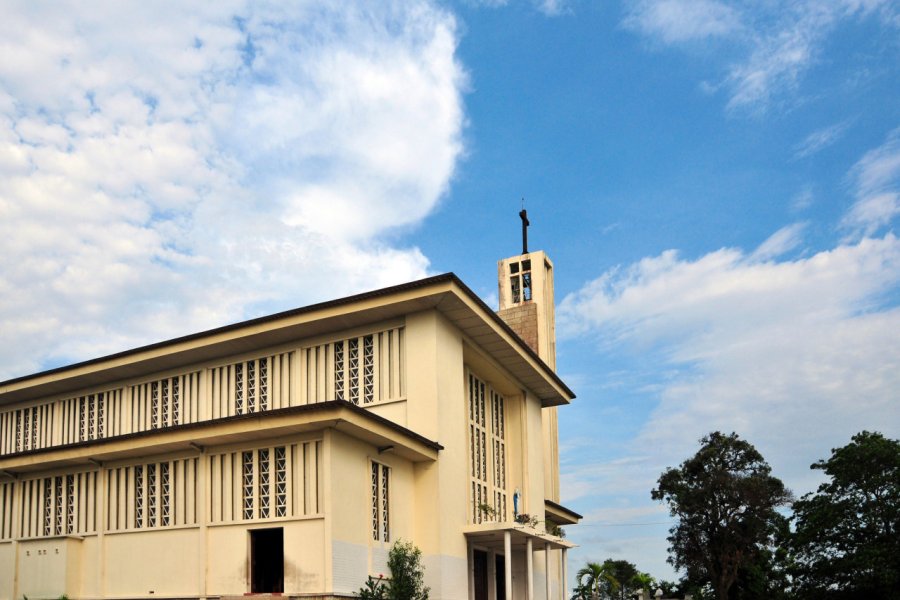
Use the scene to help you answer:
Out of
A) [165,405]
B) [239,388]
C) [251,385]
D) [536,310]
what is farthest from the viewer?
[536,310]

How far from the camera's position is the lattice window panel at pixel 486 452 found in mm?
29922

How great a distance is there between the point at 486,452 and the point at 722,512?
26513mm

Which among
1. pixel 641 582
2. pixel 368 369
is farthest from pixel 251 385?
pixel 641 582

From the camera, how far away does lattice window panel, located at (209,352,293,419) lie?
27484 millimetres

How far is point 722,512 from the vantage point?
5272 cm

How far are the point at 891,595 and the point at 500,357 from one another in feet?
61.6

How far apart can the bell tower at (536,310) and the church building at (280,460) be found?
10091 mm

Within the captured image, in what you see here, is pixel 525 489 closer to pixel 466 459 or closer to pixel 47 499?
pixel 466 459

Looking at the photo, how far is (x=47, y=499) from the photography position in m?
26.5

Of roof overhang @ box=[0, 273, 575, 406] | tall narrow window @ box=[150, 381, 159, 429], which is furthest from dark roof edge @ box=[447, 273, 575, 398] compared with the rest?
tall narrow window @ box=[150, 381, 159, 429]

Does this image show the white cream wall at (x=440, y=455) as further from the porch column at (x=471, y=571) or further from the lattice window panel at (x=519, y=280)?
the lattice window panel at (x=519, y=280)

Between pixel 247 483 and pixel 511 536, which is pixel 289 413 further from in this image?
pixel 511 536

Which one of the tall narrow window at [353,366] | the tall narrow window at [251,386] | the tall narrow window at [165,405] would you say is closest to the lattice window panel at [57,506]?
the tall narrow window at [165,405]

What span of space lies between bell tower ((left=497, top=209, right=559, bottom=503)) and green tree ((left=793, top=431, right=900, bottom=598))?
11307 millimetres
